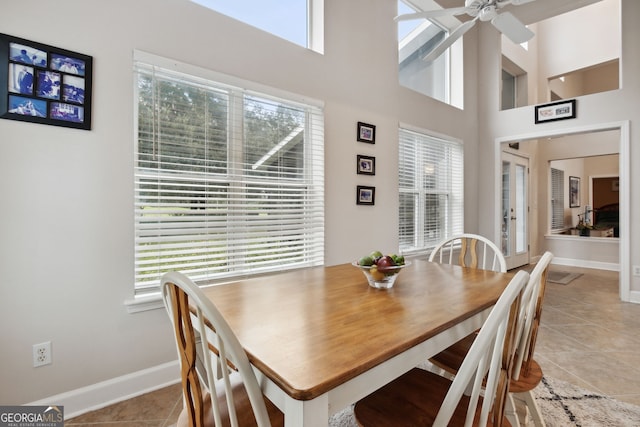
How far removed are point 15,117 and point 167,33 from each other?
0.99 m

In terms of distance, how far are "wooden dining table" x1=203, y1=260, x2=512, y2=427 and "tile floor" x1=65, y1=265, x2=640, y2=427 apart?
1.01 meters

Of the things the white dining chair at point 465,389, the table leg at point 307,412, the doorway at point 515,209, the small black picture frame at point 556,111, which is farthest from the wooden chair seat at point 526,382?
the doorway at point 515,209

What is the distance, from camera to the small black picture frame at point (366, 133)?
3.16 metres

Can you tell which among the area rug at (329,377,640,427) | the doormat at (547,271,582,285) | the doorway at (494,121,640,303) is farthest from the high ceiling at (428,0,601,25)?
the area rug at (329,377,640,427)

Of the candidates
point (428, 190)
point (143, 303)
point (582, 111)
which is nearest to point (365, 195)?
point (428, 190)

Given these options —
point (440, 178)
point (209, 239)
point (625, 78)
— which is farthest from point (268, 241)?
point (625, 78)

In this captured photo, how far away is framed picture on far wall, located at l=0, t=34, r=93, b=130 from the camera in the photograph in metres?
1.57

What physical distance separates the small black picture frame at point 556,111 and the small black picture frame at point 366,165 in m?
2.79

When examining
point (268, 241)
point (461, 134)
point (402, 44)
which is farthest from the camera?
point (461, 134)

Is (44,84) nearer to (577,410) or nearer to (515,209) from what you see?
(577,410)

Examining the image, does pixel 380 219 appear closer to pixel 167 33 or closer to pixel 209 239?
pixel 209 239

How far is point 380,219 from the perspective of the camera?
3.38m

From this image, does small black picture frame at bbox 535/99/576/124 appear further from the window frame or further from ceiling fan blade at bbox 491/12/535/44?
the window frame

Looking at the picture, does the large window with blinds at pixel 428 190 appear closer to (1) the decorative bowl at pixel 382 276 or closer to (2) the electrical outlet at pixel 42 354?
(1) the decorative bowl at pixel 382 276
